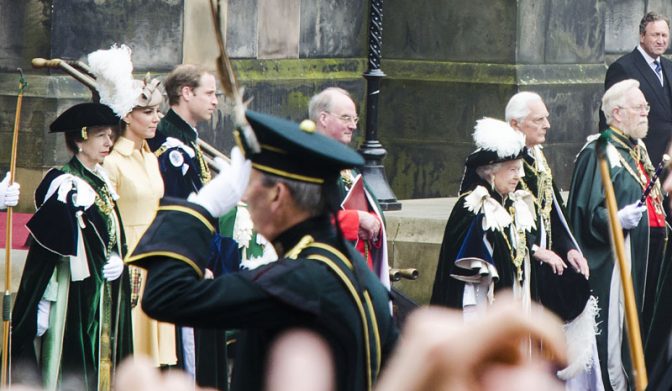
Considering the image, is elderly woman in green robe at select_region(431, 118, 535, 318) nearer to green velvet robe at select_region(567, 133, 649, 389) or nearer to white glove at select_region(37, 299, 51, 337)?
green velvet robe at select_region(567, 133, 649, 389)

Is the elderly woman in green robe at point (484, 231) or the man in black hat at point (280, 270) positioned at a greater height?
the man in black hat at point (280, 270)

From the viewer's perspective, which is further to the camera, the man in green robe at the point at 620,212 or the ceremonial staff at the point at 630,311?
the man in green robe at the point at 620,212

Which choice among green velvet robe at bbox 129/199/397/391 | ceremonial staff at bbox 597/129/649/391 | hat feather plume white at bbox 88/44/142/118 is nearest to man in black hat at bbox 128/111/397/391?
green velvet robe at bbox 129/199/397/391

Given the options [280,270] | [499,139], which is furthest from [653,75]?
[280,270]

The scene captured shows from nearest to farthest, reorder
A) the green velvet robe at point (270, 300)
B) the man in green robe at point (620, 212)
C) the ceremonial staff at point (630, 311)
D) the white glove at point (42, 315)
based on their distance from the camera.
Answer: the green velvet robe at point (270, 300) < the ceremonial staff at point (630, 311) < the white glove at point (42, 315) < the man in green robe at point (620, 212)

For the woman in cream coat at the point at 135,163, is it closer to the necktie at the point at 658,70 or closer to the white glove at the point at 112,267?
the white glove at the point at 112,267

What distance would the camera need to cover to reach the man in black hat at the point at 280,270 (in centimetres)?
369

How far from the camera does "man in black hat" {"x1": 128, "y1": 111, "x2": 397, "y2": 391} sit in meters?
3.69

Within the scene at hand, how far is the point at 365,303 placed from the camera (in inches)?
149

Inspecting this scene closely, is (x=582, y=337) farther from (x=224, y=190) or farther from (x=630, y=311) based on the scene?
(x=224, y=190)

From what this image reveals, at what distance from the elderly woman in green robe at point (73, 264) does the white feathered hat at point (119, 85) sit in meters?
0.15

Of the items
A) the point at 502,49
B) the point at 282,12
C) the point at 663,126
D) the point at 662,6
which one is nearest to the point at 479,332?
the point at 663,126

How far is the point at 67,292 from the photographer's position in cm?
806

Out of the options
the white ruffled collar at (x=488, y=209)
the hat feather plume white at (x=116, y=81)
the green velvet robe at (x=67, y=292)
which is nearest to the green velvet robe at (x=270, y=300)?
the green velvet robe at (x=67, y=292)
